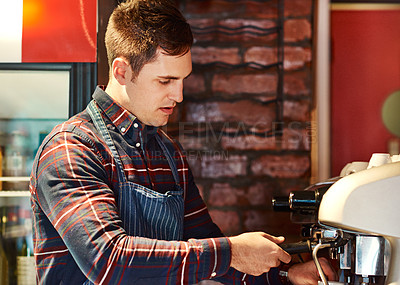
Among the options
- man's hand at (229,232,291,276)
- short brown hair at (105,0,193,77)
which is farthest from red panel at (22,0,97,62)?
man's hand at (229,232,291,276)

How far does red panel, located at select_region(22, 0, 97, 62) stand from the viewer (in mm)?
1230

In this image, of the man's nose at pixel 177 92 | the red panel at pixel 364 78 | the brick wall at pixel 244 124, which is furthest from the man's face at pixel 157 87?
the red panel at pixel 364 78

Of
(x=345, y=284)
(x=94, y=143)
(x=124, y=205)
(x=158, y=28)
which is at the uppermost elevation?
(x=158, y=28)

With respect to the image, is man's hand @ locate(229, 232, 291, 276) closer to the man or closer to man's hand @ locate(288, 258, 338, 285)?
the man

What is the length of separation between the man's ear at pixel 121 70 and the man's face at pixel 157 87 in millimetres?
16

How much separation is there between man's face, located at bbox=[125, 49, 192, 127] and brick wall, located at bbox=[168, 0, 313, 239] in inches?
29.4

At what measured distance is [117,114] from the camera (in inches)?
45.1

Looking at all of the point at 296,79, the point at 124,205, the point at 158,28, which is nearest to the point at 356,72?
the point at 296,79

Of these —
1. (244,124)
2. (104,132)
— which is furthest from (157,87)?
(244,124)

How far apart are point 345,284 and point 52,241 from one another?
0.58 metres

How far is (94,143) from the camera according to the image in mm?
1060

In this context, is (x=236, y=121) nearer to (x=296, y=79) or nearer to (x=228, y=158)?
(x=228, y=158)

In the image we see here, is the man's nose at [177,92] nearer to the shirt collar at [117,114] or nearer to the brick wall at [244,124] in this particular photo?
the shirt collar at [117,114]

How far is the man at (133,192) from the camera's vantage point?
915mm
